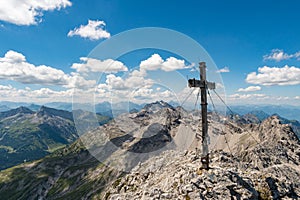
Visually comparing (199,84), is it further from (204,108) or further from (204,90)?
(204,108)

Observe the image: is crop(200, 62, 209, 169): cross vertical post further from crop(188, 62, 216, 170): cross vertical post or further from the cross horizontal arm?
the cross horizontal arm

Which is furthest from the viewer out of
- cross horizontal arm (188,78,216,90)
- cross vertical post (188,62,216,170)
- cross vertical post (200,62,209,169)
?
cross vertical post (200,62,209,169)

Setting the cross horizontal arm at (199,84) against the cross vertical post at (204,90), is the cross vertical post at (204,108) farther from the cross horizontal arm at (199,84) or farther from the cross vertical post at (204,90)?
the cross horizontal arm at (199,84)

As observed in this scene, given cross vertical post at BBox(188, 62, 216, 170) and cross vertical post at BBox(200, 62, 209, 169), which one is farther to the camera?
cross vertical post at BBox(200, 62, 209, 169)

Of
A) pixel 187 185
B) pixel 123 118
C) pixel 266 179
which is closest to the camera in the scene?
pixel 123 118

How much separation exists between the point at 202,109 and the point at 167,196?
37.7ft

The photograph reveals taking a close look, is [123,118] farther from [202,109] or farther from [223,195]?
[223,195]

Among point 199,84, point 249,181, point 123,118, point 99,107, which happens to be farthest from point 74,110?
point 249,181

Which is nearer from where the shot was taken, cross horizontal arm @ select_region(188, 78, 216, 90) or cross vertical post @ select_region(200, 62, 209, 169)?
cross horizontal arm @ select_region(188, 78, 216, 90)

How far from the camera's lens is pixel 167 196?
1219 inches

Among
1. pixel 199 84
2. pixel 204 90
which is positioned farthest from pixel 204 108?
pixel 199 84

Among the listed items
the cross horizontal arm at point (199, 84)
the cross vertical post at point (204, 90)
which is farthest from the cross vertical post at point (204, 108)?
the cross horizontal arm at point (199, 84)

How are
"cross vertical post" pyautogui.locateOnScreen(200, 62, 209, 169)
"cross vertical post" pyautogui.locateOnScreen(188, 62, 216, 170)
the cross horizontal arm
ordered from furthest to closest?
"cross vertical post" pyautogui.locateOnScreen(200, 62, 209, 169) → "cross vertical post" pyautogui.locateOnScreen(188, 62, 216, 170) → the cross horizontal arm

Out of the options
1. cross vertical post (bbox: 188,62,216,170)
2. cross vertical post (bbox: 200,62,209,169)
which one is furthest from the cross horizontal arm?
cross vertical post (bbox: 200,62,209,169)
